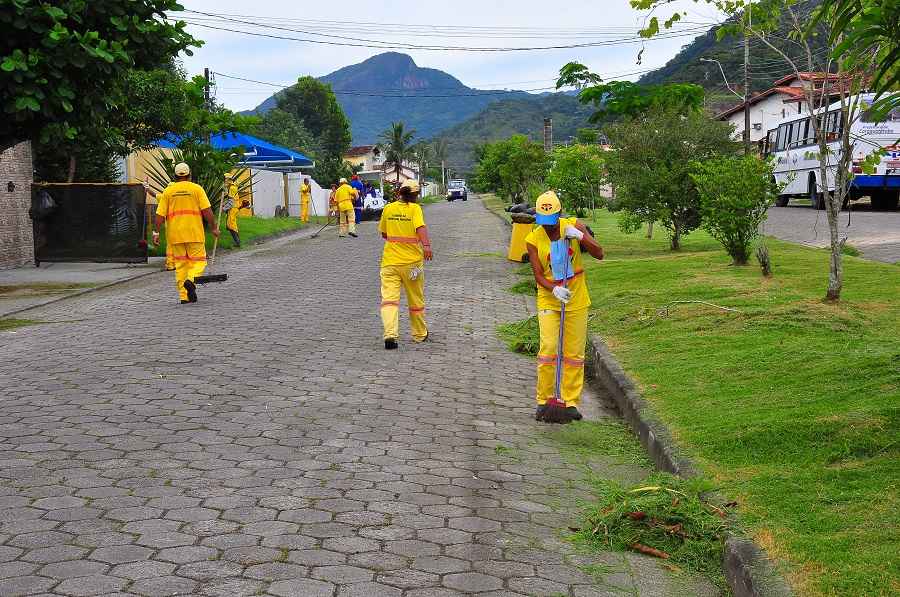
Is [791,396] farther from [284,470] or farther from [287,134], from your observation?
[287,134]

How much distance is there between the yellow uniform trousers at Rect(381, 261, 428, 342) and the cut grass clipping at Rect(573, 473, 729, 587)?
487 cm

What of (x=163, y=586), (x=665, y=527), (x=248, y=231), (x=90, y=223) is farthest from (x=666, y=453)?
(x=248, y=231)

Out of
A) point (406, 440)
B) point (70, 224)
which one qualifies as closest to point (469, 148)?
point (70, 224)

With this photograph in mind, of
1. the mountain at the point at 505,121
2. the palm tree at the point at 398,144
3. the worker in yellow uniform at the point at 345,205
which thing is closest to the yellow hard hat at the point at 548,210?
the worker in yellow uniform at the point at 345,205

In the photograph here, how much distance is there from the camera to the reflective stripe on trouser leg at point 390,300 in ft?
32.0

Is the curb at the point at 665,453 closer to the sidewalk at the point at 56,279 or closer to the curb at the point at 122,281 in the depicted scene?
the curb at the point at 122,281

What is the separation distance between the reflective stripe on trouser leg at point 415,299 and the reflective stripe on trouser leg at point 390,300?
0.28 feet

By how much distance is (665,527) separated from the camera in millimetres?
4707

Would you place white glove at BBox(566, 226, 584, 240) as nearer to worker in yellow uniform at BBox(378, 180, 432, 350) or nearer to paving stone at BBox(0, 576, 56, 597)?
worker in yellow uniform at BBox(378, 180, 432, 350)

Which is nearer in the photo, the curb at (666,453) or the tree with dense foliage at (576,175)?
the curb at (666,453)

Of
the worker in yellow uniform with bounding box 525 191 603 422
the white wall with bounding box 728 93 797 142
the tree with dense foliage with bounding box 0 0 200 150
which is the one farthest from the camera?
the white wall with bounding box 728 93 797 142

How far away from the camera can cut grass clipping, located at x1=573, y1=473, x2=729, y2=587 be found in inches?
177

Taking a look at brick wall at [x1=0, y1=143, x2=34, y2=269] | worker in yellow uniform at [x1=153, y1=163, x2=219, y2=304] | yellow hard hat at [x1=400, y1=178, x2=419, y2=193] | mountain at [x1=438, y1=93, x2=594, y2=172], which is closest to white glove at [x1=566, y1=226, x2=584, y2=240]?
yellow hard hat at [x1=400, y1=178, x2=419, y2=193]

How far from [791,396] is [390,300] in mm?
4365
